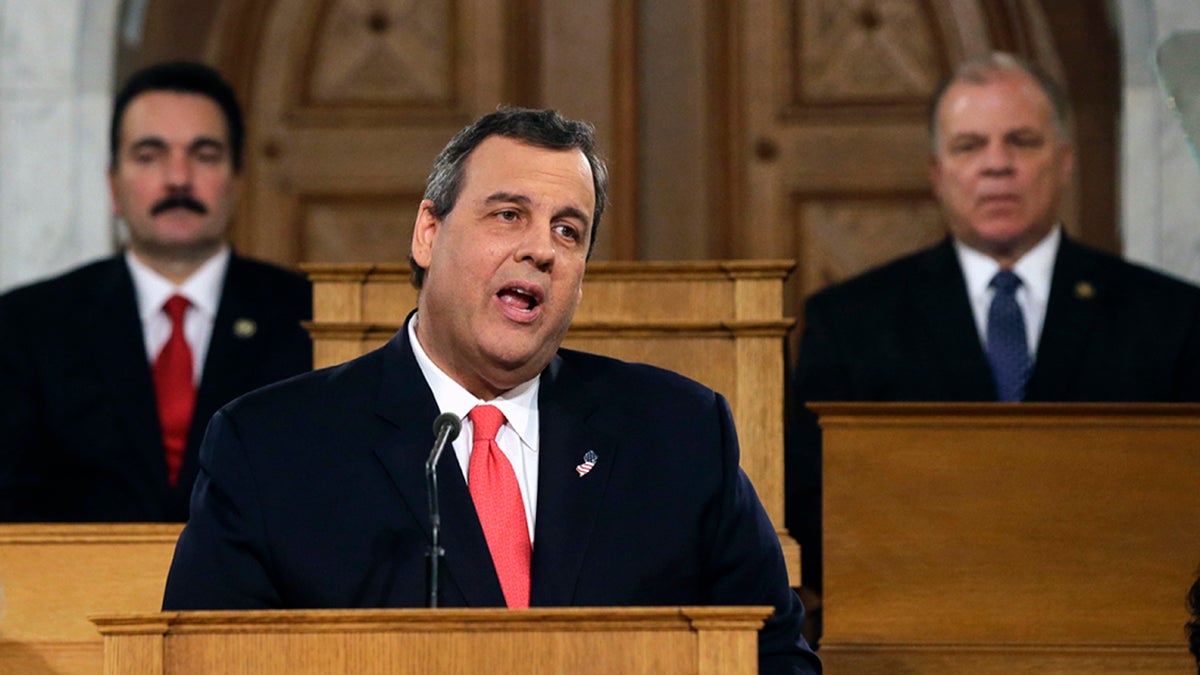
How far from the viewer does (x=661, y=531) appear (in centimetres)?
260

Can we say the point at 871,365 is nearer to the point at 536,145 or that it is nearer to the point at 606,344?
the point at 606,344

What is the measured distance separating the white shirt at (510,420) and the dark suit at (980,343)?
117cm

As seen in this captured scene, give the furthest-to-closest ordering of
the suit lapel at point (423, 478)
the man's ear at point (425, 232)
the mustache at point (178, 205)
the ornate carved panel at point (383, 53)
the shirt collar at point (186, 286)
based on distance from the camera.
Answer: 1. the ornate carved panel at point (383, 53)
2. the mustache at point (178, 205)
3. the shirt collar at point (186, 286)
4. the man's ear at point (425, 232)
5. the suit lapel at point (423, 478)

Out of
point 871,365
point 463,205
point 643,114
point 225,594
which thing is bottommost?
point 225,594

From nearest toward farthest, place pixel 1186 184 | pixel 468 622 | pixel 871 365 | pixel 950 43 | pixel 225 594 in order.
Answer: pixel 468 622, pixel 225 594, pixel 871 365, pixel 1186 184, pixel 950 43

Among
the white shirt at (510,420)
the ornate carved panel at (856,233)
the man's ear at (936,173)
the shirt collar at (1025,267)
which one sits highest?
the man's ear at (936,173)

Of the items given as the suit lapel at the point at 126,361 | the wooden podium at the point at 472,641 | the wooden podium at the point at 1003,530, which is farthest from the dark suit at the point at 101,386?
the wooden podium at the point at 472,641


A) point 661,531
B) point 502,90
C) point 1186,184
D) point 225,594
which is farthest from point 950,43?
point 225,594

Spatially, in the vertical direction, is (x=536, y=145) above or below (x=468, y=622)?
above

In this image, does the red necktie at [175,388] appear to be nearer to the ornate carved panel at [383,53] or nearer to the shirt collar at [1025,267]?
the ornate carved panel at [383,53]

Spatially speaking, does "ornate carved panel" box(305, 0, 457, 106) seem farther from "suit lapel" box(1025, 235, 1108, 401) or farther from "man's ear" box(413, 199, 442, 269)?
"man's ear" box(413, 199, 442, 269)

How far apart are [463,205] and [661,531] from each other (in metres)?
0.56

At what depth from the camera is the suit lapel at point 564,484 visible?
8.29ft

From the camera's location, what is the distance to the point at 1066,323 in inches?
159
